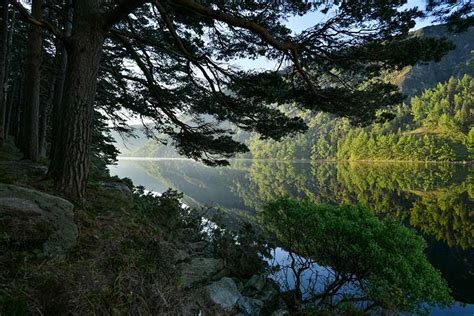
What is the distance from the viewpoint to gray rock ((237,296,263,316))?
16.8ft

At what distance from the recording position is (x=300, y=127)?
7844mm

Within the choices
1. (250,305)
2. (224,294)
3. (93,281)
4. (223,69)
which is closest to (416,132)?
(223,69)

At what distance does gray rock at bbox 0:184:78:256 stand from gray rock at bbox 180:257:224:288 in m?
1.94

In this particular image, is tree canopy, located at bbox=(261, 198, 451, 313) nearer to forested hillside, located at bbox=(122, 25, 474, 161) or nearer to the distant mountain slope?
forested hillside, located at bbox=(122, 25, 474, 161)

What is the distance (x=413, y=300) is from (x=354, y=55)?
4.98 m

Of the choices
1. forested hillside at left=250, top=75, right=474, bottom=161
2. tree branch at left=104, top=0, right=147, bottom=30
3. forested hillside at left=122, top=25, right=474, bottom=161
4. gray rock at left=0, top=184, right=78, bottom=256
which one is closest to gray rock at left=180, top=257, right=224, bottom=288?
gray rock at left=0, top=184, right=78, bottom=256

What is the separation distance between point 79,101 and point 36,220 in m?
2.82

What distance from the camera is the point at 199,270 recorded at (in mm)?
5551

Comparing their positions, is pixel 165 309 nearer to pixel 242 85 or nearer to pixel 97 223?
pixel 97 223

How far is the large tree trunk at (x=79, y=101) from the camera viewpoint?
5457 millimetres

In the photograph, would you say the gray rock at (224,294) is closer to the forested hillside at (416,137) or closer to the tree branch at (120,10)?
the tree branch at (120,10)

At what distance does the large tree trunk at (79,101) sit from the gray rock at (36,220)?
1498mm

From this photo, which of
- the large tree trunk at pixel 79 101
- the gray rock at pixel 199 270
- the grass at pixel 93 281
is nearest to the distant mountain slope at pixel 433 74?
the gray rock at pixel 199 270

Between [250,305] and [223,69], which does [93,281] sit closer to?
[250,305]
